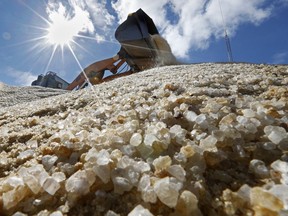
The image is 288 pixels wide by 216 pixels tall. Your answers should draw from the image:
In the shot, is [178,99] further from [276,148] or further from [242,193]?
[242,193]

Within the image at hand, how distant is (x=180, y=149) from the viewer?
101 centimetres

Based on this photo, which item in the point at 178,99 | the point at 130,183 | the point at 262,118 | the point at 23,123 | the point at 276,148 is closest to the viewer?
the point at 130,183

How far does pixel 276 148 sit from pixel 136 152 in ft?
1.69

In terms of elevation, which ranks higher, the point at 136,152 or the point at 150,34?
the point at 150,34

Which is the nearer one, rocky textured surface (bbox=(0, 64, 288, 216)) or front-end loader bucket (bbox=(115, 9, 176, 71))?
rocky textured surface (bbox=(0, 64, 288, 216))

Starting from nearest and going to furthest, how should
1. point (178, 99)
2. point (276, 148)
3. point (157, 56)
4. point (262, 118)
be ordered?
point (276, 148) → point (262, 118) → point (178, 99) → point (157, 56)

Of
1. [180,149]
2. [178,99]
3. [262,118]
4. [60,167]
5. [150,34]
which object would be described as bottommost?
[60,167]

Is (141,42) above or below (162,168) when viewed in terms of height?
above

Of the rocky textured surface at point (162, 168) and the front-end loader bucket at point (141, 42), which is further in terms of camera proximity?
the front-end loader bucket at point (141, 42)

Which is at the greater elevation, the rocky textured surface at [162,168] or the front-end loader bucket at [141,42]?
the front-end loader bucket at [141,42]

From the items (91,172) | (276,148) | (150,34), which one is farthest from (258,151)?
(150,34)

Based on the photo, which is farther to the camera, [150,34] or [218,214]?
[150,34]

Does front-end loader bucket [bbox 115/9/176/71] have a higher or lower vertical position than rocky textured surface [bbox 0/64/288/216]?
higher

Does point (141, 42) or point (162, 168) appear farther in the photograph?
point (141, 42)
